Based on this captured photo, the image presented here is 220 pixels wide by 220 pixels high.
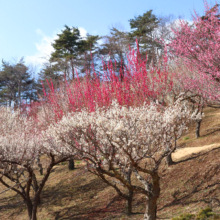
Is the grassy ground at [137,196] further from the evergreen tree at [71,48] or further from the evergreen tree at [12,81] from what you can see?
the evergreen tree at [12,81]

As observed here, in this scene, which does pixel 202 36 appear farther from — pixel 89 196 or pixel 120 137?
pixel 89 196

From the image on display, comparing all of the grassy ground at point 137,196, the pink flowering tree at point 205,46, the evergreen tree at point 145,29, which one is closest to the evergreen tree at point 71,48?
the evergreen tree at point 145,29

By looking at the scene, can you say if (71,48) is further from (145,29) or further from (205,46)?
(205,46)

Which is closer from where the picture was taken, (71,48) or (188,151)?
(188,151)

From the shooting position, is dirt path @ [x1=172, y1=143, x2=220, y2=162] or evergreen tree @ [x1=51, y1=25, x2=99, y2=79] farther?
evergreen tree @ [x1=51, y1=25, x2=99, y2=79]

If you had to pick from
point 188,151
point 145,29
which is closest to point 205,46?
point 188,151

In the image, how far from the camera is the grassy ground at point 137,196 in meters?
7.96

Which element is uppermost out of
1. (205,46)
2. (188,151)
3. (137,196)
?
(205,46)

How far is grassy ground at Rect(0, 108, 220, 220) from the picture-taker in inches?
314

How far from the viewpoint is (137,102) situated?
968 centimetres

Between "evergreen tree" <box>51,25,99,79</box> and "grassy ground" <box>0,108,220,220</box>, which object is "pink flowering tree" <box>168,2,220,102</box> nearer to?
"grassy ground" <box>0,108,220,220</box>

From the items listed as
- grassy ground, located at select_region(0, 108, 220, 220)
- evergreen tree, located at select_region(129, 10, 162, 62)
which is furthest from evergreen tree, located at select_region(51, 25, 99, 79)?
grassy ground, located at select_region(0, 108, 220, 220)

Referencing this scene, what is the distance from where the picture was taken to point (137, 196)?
10.0 meters

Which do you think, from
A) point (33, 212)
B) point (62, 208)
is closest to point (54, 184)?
point (62, 208)
